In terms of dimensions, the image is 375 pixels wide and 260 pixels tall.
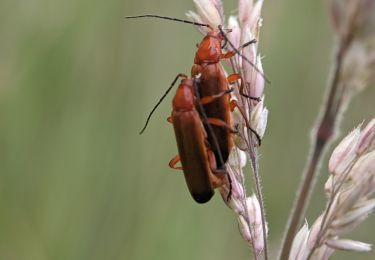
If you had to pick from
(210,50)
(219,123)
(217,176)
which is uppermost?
(210,50)

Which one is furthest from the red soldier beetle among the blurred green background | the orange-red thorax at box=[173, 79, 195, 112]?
the blurred green background

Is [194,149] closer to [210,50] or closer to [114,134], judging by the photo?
[210,50]

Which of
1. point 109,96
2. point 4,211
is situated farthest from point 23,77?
point 4,211

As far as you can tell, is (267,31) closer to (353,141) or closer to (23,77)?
(23,77)

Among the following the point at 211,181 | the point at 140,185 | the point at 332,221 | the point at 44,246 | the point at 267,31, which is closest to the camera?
the point at 332,221

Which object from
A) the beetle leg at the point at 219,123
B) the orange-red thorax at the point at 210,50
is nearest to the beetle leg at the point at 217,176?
the beetle leg at the point at 219,123

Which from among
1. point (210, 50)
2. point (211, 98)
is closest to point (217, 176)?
point (211, 98)

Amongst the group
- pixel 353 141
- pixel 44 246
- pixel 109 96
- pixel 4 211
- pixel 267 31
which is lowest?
pixel 44 246
